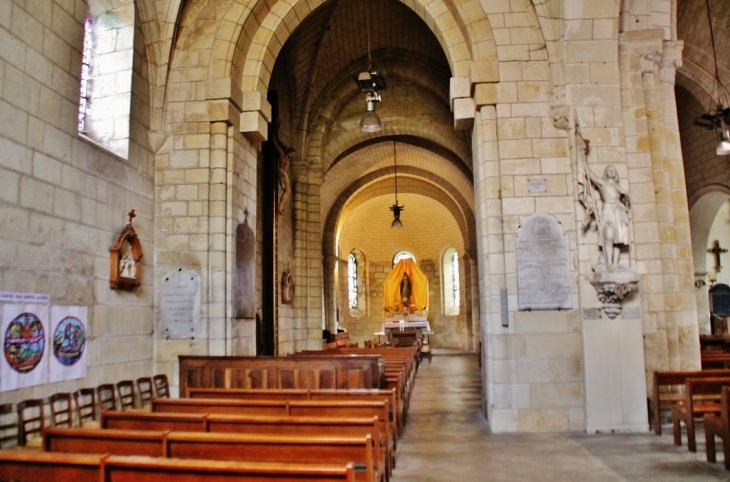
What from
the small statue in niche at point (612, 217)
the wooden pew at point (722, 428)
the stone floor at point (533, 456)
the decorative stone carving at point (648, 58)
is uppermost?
the decorative stone carving at point (648, 58)

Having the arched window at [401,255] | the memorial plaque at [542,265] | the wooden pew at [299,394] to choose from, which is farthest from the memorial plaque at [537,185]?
the arched window at [401,255]

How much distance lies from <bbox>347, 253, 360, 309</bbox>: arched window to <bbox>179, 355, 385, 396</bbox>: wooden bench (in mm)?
16198

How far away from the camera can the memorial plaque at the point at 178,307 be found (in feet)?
24.3

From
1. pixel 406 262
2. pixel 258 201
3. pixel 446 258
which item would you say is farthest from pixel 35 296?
pixel 446 258

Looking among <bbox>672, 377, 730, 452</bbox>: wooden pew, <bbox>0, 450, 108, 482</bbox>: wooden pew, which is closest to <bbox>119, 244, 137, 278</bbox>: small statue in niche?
<bbox>0, 450, 108, 482</bbox>: wooden pew

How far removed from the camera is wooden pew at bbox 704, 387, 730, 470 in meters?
4.64

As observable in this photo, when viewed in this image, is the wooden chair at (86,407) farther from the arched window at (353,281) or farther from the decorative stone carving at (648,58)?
the arched window at (353,281)

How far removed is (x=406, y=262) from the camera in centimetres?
2236

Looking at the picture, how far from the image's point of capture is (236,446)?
A: 10.5 feet

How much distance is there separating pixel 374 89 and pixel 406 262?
41.7ft

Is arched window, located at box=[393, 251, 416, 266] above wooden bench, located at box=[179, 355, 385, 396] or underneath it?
above

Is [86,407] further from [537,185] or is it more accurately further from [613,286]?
[613,286]

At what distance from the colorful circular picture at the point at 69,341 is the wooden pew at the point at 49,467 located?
9.31ft

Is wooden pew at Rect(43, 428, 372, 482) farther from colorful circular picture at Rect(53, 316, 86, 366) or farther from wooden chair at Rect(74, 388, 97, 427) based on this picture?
colorful circular picture at Rect(53, 316, 86, 366)
